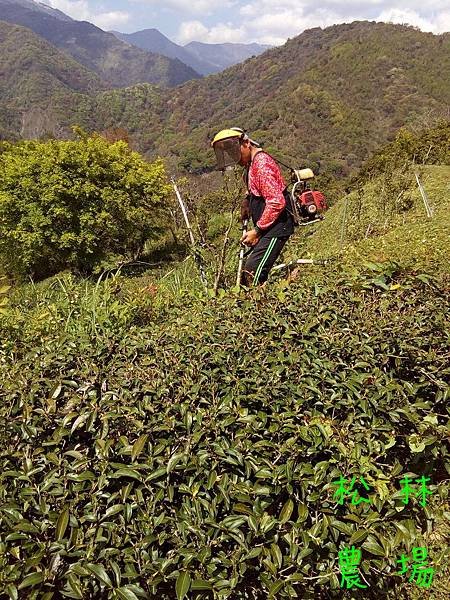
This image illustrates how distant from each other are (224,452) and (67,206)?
50.8ft

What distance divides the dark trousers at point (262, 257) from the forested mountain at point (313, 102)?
5616cm

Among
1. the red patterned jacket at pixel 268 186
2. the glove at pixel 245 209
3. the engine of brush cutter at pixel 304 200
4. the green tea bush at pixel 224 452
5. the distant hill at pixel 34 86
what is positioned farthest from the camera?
the distant hill at pixel 34 86

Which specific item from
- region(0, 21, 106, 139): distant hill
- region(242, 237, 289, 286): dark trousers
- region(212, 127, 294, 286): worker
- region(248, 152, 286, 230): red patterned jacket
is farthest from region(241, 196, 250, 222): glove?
region(0, 21, 106, 139): distant hill

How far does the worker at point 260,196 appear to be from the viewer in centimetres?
353

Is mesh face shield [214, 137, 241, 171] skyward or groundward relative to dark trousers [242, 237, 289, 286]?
skyward

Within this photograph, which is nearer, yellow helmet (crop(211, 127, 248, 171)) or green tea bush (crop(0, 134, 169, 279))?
yellow helmet (crop(211, 127, 248, 171))

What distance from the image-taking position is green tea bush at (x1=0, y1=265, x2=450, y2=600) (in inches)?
50.9

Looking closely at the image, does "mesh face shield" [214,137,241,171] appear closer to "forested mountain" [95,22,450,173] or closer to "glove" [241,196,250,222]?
"glove" [241,196,250,222]

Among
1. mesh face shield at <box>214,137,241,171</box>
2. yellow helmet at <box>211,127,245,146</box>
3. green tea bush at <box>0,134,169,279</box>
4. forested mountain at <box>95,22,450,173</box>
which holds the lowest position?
green tea bush at <box>0,134,169,279</box>

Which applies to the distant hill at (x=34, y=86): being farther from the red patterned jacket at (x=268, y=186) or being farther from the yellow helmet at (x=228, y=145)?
the red patterned jacket at (x=268, y=186)

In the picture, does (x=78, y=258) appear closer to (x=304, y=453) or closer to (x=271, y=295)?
(x=271, y=295)

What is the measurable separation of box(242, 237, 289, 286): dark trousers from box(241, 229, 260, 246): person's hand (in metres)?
0.04

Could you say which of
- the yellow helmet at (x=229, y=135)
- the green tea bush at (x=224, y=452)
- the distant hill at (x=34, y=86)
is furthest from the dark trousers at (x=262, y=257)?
the distant hill at (x=34, y=86)

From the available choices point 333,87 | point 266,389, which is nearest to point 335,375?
point 266,389
